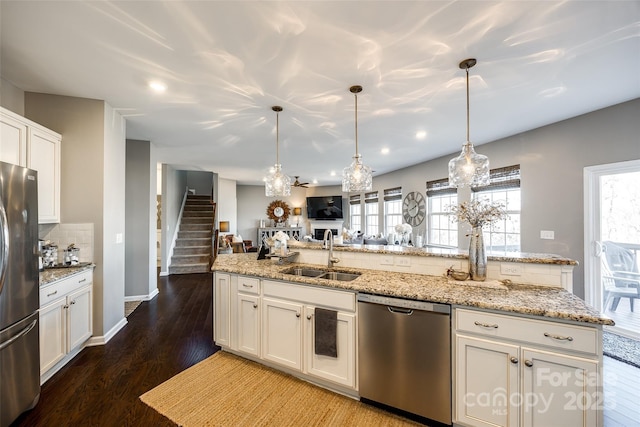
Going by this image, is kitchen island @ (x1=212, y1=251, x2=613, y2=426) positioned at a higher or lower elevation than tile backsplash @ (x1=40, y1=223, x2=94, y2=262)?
lower

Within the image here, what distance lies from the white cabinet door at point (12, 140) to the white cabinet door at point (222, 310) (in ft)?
6.22

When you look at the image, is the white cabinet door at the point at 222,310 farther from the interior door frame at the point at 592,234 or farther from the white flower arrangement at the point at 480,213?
the interior door frame at the point at 592,234

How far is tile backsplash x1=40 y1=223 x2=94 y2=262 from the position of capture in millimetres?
2680

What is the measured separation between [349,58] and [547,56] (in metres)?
1.55

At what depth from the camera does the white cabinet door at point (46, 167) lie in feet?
7.59

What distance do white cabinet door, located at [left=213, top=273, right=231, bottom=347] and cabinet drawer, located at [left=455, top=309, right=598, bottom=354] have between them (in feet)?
6.71

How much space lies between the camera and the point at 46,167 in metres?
2.47

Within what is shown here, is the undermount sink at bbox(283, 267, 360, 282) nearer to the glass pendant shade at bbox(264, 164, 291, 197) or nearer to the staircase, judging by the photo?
the glass pendant shade at bbox(264, 164, 291, 197)

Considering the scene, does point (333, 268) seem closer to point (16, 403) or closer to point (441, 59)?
point (441, 59)

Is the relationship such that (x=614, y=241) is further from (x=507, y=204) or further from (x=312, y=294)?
(x=312, y=294)

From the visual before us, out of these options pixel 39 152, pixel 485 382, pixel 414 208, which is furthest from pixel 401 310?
pixel 414 208

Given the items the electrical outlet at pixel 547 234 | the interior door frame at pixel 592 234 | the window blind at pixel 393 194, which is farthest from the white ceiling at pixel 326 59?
the window blind at pixel 393 194

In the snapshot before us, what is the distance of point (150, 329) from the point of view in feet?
10.4

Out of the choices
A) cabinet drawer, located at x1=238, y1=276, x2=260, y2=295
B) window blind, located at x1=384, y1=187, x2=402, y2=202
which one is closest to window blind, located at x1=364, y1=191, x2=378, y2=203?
window blind, located at x1=384, y1=187, x2=402, y2=202
